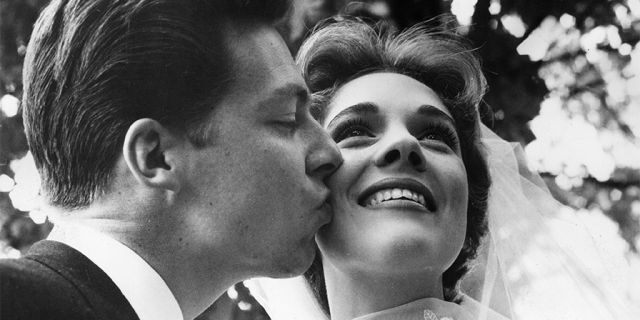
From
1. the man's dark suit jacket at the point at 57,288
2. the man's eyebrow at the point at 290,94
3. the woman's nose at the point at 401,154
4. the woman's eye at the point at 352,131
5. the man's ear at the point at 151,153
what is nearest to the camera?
the man's dark suit jacket at the point at 57,288

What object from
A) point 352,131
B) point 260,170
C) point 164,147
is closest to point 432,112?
point 352,131

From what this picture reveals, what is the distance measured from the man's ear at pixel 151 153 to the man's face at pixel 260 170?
0.18ft

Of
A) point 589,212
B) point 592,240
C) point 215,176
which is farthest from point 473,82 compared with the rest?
point 589,212

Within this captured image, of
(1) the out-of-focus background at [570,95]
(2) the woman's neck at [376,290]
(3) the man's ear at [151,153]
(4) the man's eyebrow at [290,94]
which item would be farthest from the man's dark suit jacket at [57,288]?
(1) the out-of-focus background at [570,95]

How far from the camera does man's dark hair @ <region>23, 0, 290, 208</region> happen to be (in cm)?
210

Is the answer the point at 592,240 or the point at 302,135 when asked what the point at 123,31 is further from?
the point at 592,240

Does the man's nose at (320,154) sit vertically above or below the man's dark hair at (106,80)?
below

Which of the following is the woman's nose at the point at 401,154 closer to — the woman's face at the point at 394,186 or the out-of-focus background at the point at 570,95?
the woman's face at the point at 394,186

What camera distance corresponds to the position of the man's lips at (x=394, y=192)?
2350 millimetres

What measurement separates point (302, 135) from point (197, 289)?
21.4 inches

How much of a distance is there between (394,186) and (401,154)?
0.10 m

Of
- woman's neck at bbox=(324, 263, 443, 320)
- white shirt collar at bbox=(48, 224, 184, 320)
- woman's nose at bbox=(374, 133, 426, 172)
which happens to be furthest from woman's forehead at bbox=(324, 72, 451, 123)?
white shirt collar at bbox=(48, 224, 184, 320)

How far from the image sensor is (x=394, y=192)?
7.72 ft

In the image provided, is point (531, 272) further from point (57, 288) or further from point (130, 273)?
point (57, 288)
